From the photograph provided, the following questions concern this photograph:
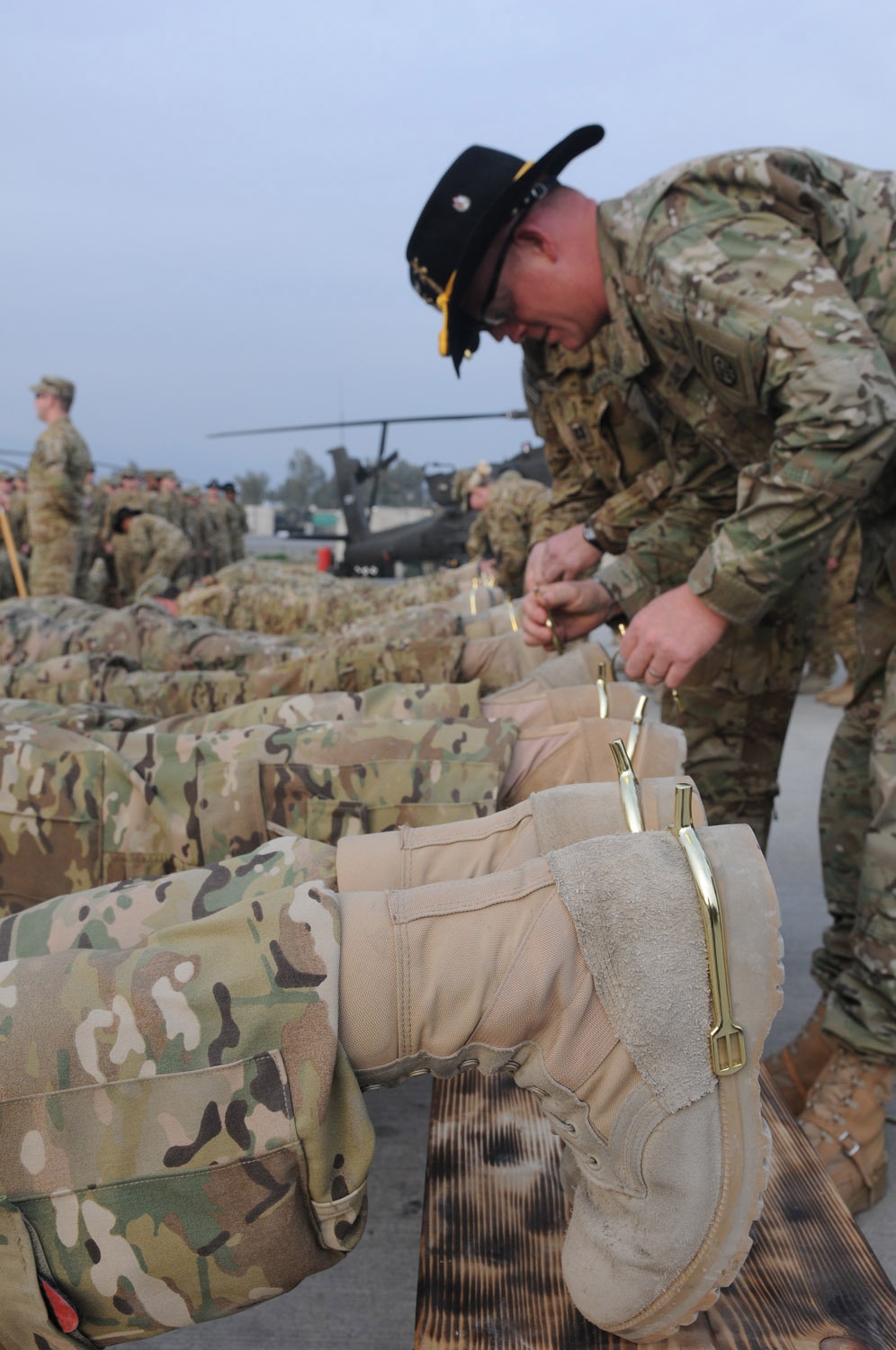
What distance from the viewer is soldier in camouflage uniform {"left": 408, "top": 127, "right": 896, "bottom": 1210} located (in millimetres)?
1476

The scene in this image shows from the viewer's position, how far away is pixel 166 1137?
798 mm

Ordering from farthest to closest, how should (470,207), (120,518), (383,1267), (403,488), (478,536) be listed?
1. (403,488)
2. (120,518)
3. (478,536)
4. (470,207)
5. (383,1267)

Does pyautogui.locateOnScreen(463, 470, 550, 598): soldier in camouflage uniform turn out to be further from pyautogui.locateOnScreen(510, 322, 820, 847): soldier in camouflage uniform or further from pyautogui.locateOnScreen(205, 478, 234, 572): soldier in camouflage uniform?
pyautogui.locateOnScreen(205, 478, 234, 572): soldier in camouflage uniform

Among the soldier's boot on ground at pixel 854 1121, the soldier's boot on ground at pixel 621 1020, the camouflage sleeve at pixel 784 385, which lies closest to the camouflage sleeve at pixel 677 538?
the camouflage sleeve at pixel 784 385

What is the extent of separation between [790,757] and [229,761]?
3.50 metres

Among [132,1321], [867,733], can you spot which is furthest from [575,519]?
[132,1321]

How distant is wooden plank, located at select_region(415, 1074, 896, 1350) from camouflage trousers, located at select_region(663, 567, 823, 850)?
3.58 feet

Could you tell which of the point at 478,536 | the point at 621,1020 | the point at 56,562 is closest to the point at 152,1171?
the point at 621,1020

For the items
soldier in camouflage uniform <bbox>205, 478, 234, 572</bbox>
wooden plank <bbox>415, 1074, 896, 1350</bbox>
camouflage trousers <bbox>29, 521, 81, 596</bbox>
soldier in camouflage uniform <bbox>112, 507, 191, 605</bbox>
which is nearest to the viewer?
wooden plank <bbox>415, 1074, 896, 1350</bbox>

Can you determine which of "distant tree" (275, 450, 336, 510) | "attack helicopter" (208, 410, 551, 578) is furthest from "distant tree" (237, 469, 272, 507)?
"attack helicopter" (208, 410, 551, 578)

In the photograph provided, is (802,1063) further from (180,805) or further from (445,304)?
(445,304)

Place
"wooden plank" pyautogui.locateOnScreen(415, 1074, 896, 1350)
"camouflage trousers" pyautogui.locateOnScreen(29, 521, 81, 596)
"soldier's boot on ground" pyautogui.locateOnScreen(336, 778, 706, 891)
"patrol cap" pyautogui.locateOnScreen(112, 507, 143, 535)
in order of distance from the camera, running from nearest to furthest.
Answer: "wooden plank" pyautogui.locateOnScreen(415, 1074, 896, 1350)
"soldier's boot on ground" pyautogui.locateOnScreen(336, 778, 706, 891)
"camouflage trousers" pyautogui.locateOnScreen(29, 521, 81, 596)
"patrol cap" pyautogui.locateOnScreen(112, 507, 143, 535)

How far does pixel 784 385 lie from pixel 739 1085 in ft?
3.52

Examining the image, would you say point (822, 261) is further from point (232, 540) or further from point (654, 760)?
point (232, 540)
